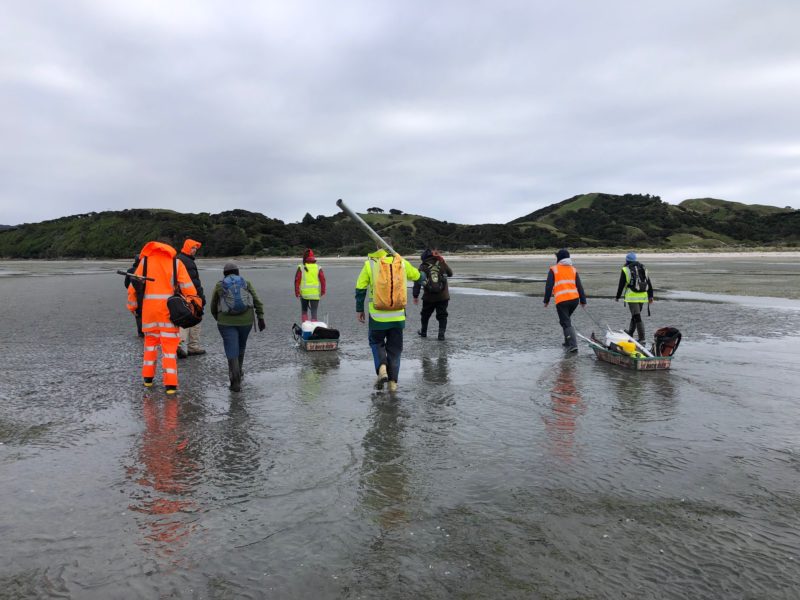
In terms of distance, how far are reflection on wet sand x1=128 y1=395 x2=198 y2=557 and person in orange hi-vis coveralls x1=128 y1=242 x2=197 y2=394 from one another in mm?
996

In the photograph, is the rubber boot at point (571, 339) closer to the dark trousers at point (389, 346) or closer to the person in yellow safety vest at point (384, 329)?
the person in yellow safety vest at point (384, 329)

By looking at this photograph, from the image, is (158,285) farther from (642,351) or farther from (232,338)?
(642,351)

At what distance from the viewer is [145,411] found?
630cm

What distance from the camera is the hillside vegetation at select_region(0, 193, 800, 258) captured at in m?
108

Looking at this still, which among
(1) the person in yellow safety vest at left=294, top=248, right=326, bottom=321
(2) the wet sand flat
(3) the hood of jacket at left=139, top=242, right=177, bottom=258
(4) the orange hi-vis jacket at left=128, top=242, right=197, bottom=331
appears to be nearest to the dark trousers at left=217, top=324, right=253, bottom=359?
(2) the wet sand flat

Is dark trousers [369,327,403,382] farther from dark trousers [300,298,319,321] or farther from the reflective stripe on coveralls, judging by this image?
dark trousers [300,298,319,321]

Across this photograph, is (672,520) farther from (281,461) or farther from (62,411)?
(62,411)

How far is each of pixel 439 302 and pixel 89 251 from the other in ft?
444

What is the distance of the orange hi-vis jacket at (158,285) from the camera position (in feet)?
23.0

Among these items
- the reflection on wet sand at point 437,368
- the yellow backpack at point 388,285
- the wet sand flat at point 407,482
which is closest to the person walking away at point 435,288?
the reflection on wet sand at point 437,368

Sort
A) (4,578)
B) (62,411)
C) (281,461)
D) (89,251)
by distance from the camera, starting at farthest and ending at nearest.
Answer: (89,251) < (62,411) < (281,461) < (4,578)

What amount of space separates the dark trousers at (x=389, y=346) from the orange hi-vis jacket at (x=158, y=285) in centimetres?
271

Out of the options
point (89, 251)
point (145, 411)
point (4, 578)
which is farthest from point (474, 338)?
point (89, 251)

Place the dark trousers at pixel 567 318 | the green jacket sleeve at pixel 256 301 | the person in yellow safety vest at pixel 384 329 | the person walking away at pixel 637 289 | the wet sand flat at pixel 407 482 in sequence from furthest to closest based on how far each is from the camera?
the person walking away at pixel 637 289 < the dark trousers at pixel 567 318 < the green jacket sleeve at pixel 256 301 < the person in yellow safety vest at pixel 384 329 < the wet sand flat at pixel 407 482
